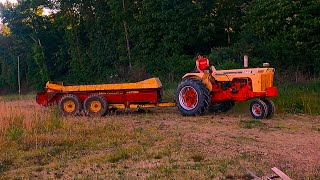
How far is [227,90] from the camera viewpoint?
11.2m

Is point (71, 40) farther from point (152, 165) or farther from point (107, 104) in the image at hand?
point (152, 165)

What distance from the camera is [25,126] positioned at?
29.2ft

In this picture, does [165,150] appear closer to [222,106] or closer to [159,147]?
[159,147]

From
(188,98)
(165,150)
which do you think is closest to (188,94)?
(188,98)

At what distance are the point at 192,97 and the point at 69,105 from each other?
3.42 metres

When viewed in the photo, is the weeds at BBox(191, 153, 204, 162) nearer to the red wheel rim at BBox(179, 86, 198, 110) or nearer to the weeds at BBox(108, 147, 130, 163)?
the weeds at BBox(108, 147, 130, 163)

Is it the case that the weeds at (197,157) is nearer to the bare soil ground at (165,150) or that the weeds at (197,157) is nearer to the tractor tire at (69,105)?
the bare soil ground at (165,150)

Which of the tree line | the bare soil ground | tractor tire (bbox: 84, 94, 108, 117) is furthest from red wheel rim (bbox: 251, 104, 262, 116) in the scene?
the tree line

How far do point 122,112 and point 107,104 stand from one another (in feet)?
3.79

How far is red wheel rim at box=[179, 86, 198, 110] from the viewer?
453 inches

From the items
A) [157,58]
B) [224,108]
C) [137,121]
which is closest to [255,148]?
[137,121]

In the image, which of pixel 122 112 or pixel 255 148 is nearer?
pixel 255 148

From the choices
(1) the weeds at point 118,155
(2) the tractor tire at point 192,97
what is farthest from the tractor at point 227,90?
(1) the weeds at point 118,155

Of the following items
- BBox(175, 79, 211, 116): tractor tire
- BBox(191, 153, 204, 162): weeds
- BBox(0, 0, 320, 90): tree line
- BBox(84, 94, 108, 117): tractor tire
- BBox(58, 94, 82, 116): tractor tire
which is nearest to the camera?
BBox(191, 153, 204, 162): weeds
